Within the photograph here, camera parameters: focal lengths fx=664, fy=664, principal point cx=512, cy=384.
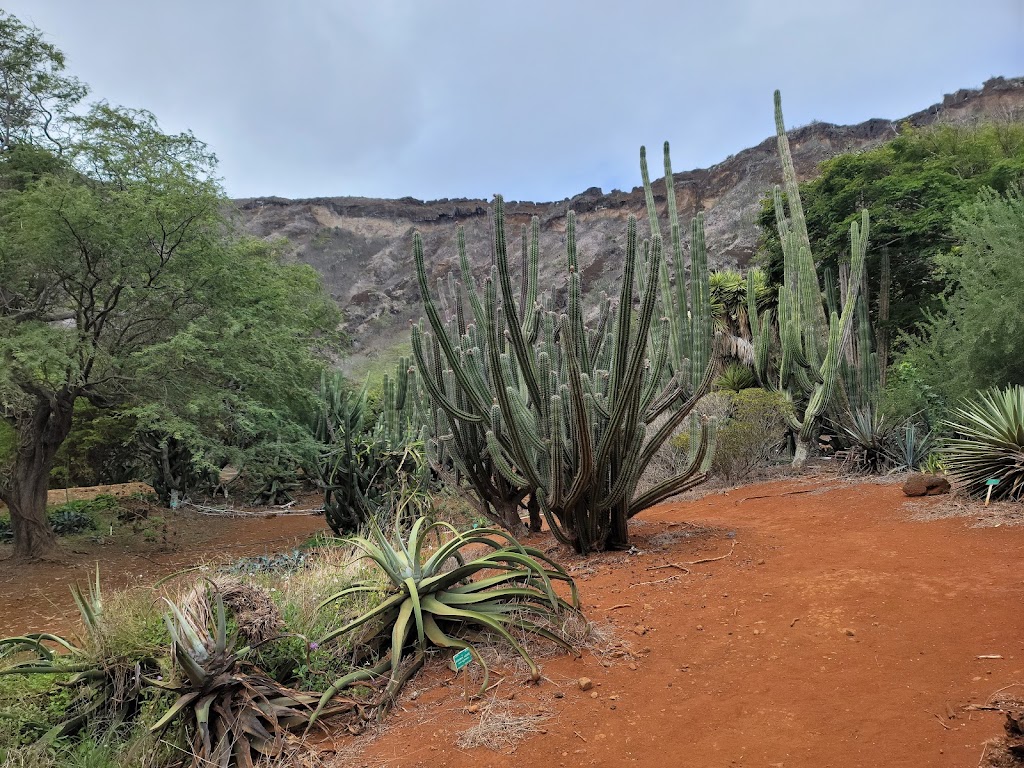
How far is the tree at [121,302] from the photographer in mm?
10797

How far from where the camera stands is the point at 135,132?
12906 millimetres

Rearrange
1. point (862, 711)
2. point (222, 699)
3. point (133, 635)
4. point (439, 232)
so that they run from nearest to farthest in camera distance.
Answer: point (862, 711) < point (222, 699) < point (133, 635) < point (439, 232)

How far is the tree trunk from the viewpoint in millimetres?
11945

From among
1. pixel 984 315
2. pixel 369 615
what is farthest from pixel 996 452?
pixel 369 615

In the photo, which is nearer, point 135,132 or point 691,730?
point 691,730

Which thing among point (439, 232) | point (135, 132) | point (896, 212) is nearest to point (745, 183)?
point (439, 232)

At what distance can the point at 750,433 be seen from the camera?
1205 centimetres

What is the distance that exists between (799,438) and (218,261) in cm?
1136

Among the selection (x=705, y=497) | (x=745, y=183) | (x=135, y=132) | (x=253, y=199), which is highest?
(x=253, y=199)

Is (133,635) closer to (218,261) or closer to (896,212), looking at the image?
(218,261)

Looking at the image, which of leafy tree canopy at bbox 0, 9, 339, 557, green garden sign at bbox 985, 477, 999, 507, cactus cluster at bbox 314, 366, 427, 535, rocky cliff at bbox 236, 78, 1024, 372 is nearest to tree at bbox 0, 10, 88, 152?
leafy tree canopy at bbox 0, 9, 339, 557

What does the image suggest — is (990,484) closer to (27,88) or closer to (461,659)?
(461,659)

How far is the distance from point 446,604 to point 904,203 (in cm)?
2141

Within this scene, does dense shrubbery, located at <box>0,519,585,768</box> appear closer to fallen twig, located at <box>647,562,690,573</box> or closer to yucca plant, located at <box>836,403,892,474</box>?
fallen twig, located at <box>647,562,690,573</box>
